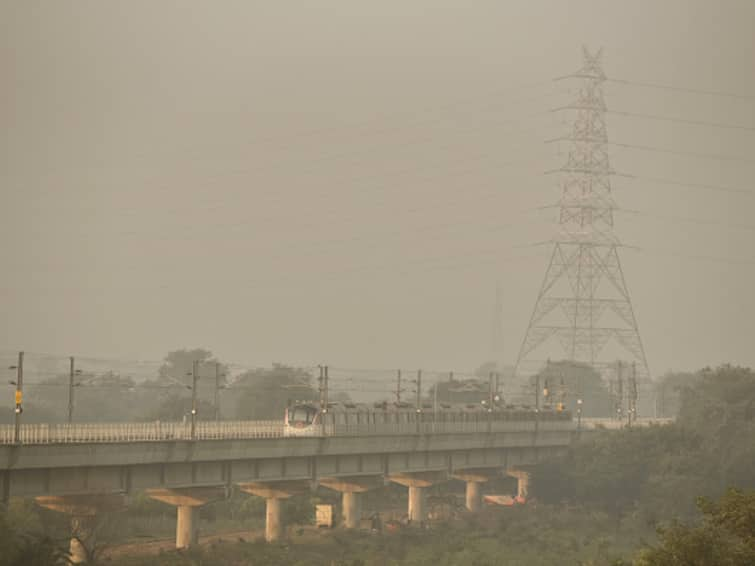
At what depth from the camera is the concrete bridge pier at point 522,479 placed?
120 meters

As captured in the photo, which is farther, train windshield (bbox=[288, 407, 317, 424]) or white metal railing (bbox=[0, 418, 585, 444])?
train windshield (bbox=[288, 407, 317, 424])

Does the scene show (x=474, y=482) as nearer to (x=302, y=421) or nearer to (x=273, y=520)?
(x=302, y=421)

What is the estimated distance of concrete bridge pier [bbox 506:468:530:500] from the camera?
120312 mm

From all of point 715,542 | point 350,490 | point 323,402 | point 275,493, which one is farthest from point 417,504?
point 715,542

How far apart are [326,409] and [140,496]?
753 inches

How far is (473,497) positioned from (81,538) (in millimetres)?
47451

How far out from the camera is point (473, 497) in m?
117

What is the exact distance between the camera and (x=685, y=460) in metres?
112

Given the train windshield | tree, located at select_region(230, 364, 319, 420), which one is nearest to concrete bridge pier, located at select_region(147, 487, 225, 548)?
the train windshield

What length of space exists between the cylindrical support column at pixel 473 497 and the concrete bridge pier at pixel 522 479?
4368mm

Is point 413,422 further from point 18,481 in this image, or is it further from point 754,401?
point 18,481

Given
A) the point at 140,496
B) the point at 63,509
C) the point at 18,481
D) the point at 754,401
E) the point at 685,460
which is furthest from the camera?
the point at 754,401

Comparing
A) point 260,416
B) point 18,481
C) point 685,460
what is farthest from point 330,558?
point 260,416

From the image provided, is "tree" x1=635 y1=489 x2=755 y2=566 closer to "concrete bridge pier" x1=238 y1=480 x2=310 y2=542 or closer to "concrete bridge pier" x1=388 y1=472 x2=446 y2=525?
"concrete bridge pier" x1=238 y1=480 x2=310 y2=542
